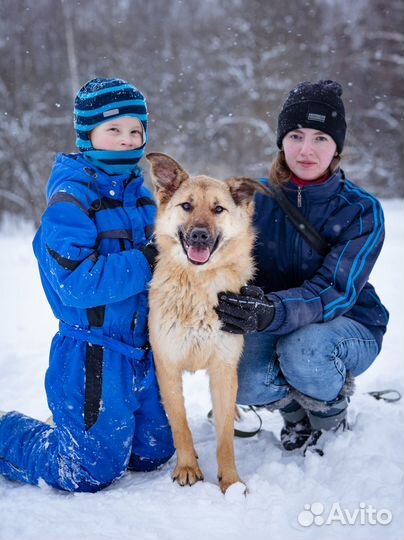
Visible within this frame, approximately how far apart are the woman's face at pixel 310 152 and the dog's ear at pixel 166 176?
681mm

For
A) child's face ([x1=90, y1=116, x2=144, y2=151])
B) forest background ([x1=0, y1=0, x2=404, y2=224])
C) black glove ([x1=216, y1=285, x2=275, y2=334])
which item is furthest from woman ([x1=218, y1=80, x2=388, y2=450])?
forest background ([x1=0, y1=0, x2=404, y2=224])

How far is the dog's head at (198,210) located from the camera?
7.86 feet

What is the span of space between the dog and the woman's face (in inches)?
15.1

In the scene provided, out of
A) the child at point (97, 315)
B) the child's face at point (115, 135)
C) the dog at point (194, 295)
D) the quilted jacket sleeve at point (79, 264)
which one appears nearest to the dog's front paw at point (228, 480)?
the dog at point (194, 295)

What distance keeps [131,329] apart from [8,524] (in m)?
1.05

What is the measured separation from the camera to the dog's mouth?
233cm

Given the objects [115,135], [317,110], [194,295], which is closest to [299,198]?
[317,110]

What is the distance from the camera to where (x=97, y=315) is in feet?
7.89

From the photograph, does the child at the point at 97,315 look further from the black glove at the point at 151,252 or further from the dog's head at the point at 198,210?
the dog's head at the point at 198,210

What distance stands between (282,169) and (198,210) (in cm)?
73

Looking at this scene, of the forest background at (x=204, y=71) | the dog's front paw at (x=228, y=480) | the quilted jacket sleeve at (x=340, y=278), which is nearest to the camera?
the dog's front paw at (x=228, y=480)

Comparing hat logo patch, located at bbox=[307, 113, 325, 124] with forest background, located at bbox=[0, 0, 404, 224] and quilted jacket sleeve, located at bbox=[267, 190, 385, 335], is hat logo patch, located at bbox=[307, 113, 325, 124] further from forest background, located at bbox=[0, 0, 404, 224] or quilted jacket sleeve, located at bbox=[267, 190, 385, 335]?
forest background, located at bbox=[0, 0, 404, 224]

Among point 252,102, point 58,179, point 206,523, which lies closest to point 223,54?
point 252,102

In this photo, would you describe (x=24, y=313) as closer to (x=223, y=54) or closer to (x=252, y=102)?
(x=252, y=102)
